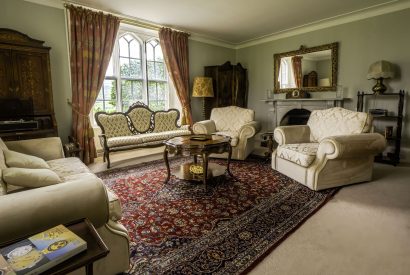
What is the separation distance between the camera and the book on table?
74 cm

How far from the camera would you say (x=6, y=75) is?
10.1 ft

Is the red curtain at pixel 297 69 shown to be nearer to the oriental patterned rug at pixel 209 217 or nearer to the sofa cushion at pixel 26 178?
the oriental patterned rug at pixel 209 217

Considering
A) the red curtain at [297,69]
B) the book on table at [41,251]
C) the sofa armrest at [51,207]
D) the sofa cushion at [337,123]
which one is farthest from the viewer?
the red curtain at [297,69]

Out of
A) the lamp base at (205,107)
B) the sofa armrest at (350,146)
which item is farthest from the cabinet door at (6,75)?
the sofa armrest at (350,146)

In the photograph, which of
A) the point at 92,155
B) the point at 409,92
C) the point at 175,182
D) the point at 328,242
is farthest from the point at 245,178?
the point at 409,92

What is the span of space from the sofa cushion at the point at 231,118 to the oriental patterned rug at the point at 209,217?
1.33 meters

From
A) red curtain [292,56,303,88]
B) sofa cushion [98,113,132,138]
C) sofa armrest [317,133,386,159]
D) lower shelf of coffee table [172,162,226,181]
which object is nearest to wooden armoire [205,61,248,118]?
red curtain [292,56,303,88]

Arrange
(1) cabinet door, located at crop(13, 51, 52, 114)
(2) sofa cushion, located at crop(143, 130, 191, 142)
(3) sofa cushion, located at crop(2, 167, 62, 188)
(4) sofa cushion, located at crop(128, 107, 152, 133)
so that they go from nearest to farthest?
(3) sofa cushion, located at crop(2, 167, 62, 188), (1) cabinet door, located at crop(13, 51, 52, 114), (2) sofa cushion, located at crop(143, 130, 191, 142), (4) sofa cushion, located at crop(128, 107, 152, 133)

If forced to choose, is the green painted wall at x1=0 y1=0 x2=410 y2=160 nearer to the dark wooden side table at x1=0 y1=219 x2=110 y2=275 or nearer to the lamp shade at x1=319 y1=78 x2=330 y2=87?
the lamp shade at x1=319 y1=78 x2=330 y2=87

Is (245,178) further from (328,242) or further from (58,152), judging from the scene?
(58,152)

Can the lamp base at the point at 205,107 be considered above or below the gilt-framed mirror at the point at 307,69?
below

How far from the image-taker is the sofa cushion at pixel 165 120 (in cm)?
461

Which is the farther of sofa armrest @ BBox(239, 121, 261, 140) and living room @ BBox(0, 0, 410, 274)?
sofa armrest @ BBox(239, 121, 261, 140)

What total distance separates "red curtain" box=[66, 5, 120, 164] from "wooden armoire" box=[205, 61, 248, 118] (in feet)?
7.64
